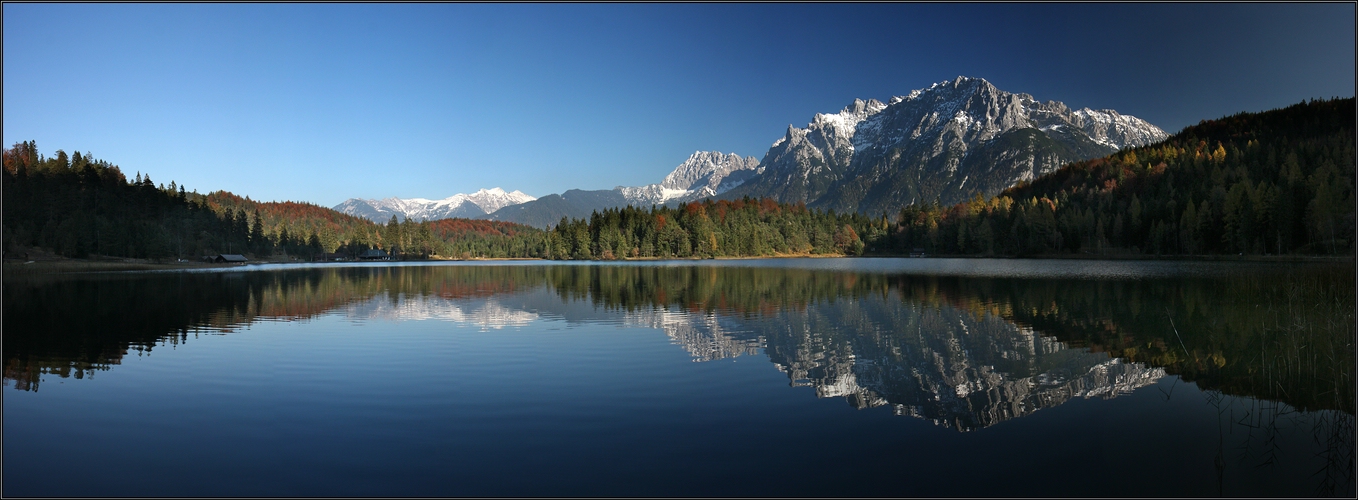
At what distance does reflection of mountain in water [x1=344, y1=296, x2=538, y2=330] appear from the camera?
32.7 m

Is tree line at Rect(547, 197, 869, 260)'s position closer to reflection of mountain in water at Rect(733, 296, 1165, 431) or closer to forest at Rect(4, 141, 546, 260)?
forest at Rect(4, 141, 546, 260)

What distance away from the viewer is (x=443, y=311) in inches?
1481

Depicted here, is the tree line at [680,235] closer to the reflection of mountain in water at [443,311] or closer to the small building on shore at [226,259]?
the small building on shore at [226,259]

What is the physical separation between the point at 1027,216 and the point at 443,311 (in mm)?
153630

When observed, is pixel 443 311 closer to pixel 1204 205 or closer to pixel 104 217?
pixel 1204 205

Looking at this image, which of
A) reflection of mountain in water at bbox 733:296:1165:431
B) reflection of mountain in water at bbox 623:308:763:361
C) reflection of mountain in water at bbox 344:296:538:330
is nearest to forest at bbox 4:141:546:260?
reflection of mountain in water at bbox 344:296:538:330

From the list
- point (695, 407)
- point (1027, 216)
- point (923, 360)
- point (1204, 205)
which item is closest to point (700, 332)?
point (923, 360)

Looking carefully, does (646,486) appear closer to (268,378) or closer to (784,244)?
(268,378)

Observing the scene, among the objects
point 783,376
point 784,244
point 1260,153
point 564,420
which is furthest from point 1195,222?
point 564,420

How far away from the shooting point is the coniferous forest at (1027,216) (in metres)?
98.4

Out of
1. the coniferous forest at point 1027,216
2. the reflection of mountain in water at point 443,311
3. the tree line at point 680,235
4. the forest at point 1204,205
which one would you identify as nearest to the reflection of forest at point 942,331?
the reflection of mountain in water at point 443,311

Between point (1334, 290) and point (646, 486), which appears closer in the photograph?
point (646, 486)

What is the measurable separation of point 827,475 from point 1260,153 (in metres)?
192

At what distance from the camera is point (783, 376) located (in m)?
18.2
